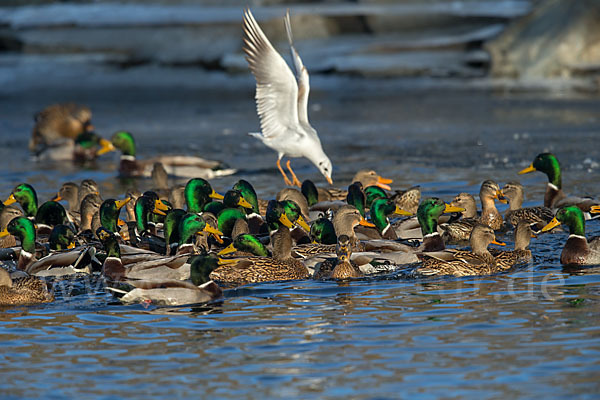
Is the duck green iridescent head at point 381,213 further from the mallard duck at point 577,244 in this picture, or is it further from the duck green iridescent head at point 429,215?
the mallard duck at point 577,244

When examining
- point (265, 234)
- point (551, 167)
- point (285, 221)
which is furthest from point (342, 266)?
point (551, 167)

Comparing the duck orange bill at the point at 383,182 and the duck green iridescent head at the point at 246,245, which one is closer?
the duck green iridescent head at the point at 246,245

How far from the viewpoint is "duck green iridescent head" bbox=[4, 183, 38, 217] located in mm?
11070

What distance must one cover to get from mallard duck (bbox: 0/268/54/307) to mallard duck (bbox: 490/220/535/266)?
144 inches

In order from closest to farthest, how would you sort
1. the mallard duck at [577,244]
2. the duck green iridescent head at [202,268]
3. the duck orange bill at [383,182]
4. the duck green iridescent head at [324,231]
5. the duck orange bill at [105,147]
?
the duck green iridescent head at [202,268], the mallard duck at [577,244], the duck green iridescent head at [324,231], the duck orange bill at [383,182], the duck orange bill at [105,147]

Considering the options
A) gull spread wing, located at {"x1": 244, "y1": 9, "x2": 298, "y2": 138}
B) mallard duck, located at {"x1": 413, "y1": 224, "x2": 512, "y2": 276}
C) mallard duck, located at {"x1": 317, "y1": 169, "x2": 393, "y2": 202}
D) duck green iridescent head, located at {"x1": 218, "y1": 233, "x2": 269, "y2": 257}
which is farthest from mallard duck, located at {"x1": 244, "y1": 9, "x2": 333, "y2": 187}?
mallard duck, located at {"x1": 413, "y1": 224, "x2": 512, "y2": 276}

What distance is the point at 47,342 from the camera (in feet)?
22.1

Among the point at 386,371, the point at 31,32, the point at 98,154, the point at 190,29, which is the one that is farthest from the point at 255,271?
the point at 31,32

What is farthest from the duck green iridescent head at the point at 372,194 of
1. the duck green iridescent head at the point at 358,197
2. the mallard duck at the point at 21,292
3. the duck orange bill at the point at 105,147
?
the duck orange bill at the point at 105,147

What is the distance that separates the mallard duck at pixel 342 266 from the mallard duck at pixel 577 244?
1774mm

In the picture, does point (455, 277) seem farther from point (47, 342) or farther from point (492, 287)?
point (47, 342)

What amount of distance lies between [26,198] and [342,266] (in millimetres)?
4213

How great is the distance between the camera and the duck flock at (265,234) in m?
8.39

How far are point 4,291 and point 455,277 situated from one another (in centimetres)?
348
